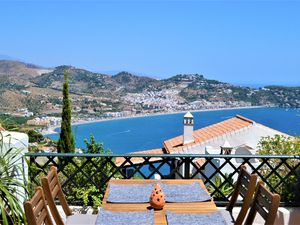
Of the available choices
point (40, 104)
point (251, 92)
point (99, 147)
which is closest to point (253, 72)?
point (251, 92)

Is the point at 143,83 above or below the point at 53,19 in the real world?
below

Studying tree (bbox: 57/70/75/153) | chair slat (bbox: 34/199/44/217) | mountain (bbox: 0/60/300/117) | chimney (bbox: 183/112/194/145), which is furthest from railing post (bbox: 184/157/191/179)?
mountain (bbox: 0/60/300/117)

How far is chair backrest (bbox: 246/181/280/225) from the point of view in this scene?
106 inches

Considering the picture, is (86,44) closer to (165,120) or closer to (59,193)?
(165,120)

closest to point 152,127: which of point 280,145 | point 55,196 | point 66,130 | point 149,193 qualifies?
point 66,130

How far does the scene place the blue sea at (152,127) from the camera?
70062mm

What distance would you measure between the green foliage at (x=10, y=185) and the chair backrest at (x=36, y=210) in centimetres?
59

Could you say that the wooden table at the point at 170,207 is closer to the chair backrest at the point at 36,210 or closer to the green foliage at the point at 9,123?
the chair backrest at the point at 36,210

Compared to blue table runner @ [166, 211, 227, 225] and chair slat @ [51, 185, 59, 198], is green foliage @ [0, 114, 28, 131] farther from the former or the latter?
blue table runner @ [166, 211, 227, 225]

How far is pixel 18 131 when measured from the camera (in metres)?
4.63

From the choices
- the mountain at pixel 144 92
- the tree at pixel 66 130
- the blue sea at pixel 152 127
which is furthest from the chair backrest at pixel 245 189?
the mountain at pixel 144 92

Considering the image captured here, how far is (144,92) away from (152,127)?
1024cm

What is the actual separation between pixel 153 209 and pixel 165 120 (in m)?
106

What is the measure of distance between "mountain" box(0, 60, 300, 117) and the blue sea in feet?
13.0
